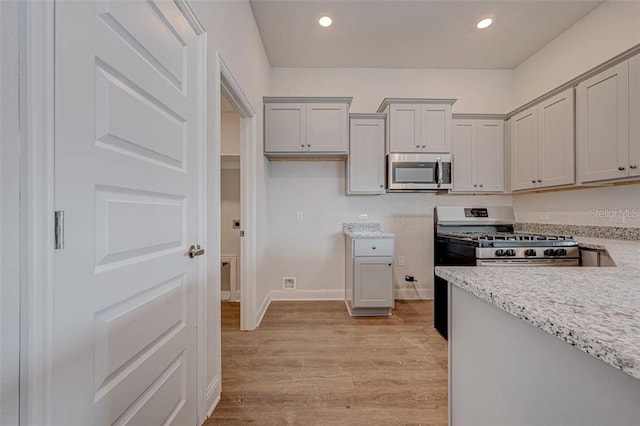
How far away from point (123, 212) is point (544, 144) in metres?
3.42

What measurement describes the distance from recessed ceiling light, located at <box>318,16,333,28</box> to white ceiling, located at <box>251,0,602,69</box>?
4 cm

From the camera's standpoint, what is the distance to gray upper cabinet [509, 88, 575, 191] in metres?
2.35

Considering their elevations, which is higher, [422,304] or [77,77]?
[77,77]

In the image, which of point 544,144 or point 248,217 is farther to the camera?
point 544,144

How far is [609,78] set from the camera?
6.57 ft

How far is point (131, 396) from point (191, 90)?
48.0 inches

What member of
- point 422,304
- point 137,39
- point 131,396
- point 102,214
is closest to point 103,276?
point 102,214

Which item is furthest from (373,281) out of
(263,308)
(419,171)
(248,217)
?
(248,217)

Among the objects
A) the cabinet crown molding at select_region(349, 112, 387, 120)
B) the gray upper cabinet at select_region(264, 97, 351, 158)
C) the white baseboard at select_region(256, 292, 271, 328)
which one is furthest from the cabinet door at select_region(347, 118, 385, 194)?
the white baseboard at select_region(256, 292, 271, 328)

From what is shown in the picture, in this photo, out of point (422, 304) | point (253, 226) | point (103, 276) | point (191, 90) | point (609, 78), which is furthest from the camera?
point (422, 304)

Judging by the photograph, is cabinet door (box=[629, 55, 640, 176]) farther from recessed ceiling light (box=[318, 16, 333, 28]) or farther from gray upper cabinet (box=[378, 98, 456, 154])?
recessed ceiling light (box=[318, 16, 333, 28])

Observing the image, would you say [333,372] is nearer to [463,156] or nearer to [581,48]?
[463,156]

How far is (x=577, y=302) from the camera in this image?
61 centimetres

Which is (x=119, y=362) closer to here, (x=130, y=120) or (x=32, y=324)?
(x=32, y=324)
